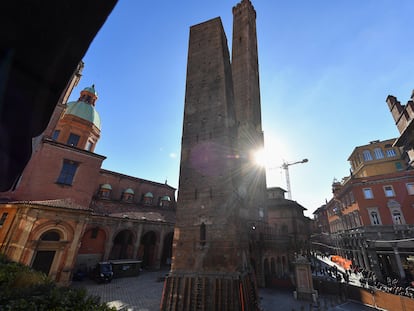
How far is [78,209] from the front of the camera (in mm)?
17672

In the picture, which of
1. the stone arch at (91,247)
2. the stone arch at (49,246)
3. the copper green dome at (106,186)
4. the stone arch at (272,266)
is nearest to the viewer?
the stone arch at (49,246)

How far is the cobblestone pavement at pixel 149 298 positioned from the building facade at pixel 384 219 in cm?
1219

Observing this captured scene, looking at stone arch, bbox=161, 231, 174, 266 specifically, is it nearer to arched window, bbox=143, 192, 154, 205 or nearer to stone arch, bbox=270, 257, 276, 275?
arched window, bbox=143, 192, 154, 205

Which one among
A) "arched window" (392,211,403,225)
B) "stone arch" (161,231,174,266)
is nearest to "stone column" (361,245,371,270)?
"arched window" (392,211,403,225)

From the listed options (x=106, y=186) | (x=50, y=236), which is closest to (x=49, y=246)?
(x=50, y=236)

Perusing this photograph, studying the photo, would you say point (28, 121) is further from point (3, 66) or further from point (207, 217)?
point (207, 217)

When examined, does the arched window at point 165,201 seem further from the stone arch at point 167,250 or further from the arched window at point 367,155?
the arched window at point 367,155

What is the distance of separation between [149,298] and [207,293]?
6.71 metres

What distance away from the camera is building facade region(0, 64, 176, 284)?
15.7 m

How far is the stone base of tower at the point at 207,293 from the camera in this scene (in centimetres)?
1003

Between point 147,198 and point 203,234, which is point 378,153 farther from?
point 147,198

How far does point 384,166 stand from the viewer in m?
30.6

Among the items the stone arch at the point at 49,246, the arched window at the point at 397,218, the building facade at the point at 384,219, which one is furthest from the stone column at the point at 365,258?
the stone arch at the point at 49,246

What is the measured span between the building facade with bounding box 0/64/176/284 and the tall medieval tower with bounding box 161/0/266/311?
8964 mm
